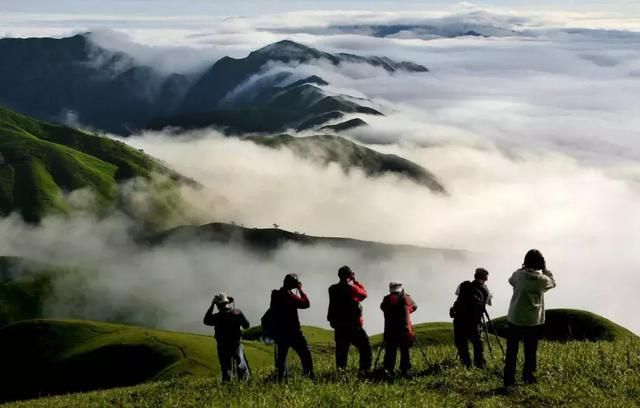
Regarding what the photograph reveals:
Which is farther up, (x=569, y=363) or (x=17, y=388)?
(x=569, y=363)

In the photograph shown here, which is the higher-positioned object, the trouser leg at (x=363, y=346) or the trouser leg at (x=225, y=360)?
the trouser leg at (x=363, y=346)

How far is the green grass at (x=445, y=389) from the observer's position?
15633 mm

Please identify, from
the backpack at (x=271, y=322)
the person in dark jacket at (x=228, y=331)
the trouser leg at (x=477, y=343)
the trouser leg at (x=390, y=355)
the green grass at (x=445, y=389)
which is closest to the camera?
the green grass at (x=445, y=389)

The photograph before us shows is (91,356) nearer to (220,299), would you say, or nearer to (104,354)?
(104,354)

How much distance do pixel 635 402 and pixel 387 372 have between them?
682 centimetres

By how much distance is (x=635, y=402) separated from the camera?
15.2 m

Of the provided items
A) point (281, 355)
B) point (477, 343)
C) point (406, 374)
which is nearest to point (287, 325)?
point (281, 355)

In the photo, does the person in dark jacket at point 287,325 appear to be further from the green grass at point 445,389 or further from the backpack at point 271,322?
the green grass at point 445,389

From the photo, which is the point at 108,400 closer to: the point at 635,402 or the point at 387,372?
the point at 387,372

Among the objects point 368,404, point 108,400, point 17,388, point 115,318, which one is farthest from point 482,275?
point 115,318

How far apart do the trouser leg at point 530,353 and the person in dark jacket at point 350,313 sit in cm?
461

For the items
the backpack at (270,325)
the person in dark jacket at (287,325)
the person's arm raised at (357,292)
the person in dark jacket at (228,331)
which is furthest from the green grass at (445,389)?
the person's arm raised at (357,292)

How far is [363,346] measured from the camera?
2025 centimetres

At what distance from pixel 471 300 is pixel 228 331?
744 centimetres
